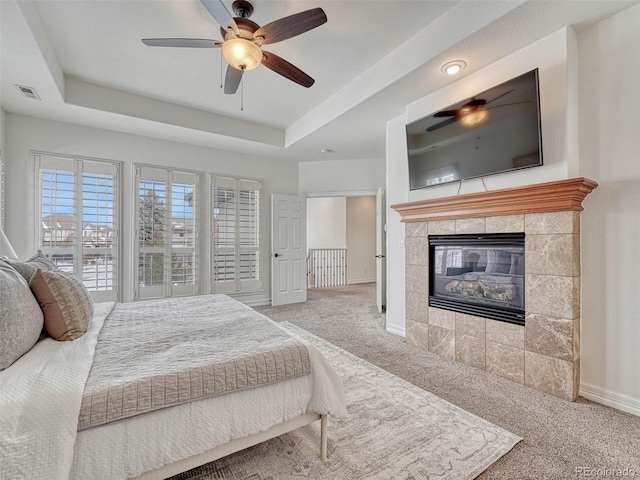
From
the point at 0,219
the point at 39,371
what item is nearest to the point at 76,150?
the point at 0,219

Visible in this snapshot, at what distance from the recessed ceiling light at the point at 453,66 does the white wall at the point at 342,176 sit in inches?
105

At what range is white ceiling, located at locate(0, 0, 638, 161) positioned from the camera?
7.32 feet

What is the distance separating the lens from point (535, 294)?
234 centimetres

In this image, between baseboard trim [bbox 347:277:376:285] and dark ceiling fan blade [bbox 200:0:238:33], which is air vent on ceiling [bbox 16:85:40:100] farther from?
baseboard trim [bbox 347:277:376:285]

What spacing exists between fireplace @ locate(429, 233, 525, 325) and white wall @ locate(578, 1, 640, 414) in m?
0.43

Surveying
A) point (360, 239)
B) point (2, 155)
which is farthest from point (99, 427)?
point (360, 239)

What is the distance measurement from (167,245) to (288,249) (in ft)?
6.43

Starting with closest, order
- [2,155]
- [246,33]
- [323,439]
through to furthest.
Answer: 1. [323,439]
2. [246,33]
3. [2,155]

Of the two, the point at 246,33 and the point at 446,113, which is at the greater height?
the point at 246,33

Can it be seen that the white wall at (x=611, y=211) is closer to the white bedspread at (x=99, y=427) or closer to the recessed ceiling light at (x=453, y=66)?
the recessed ceiling light at (x=453, y=66)

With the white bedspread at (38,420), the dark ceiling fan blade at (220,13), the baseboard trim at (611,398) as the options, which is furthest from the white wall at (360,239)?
the white bedspread at (38,420)

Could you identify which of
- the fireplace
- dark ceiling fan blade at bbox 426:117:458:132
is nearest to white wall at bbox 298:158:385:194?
dark ceiling fan blade at bbox 426:117:458:132

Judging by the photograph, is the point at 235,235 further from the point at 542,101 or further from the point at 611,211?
the point at 611,211

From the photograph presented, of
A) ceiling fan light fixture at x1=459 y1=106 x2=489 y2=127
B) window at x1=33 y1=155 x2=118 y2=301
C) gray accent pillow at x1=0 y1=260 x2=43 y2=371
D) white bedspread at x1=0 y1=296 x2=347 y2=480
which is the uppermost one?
ceiling fan light fixture at x1=459 y1=106 x2=489 y2=127
